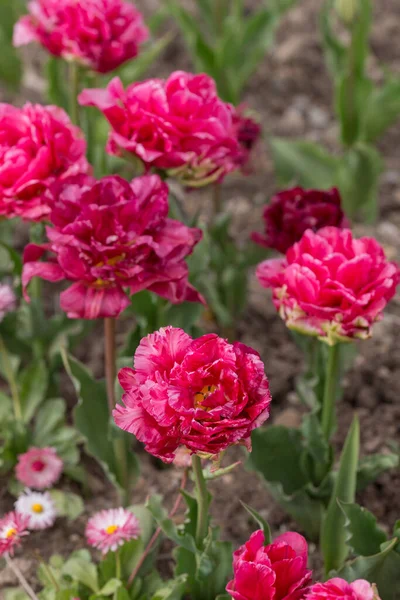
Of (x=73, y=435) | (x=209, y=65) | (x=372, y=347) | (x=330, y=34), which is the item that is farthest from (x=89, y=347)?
(x=330, y=34)

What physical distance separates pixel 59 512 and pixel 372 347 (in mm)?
804

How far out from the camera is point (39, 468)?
157 centimetres

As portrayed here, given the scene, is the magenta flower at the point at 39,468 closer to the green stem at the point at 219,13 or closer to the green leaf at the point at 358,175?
the green leaf at the point at 358,175

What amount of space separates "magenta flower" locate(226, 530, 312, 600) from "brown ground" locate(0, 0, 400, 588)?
1.90ft

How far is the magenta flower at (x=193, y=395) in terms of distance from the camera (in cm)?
97

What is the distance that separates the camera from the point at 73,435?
1704mm

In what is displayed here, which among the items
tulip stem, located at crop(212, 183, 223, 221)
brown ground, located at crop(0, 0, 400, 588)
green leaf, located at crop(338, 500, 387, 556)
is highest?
tulip stem, located at crop(212, 183, 223, 221)

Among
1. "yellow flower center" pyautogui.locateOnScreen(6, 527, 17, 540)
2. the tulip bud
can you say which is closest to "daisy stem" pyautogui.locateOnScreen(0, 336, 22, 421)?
"yellow flower center" pyautogui.locateOnScreen(6, 527, 17, 540)

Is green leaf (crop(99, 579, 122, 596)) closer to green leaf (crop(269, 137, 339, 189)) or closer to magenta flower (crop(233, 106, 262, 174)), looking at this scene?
magenta flower (crop(233, 106, 262, 174))

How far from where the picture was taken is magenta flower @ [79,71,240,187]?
1312mm

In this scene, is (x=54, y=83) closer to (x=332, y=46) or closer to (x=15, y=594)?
(x=332, y=46)

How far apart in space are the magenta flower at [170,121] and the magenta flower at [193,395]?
0.39 metres

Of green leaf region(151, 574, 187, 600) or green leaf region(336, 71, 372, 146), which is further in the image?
green leaf region(336, 71, 372, 146)

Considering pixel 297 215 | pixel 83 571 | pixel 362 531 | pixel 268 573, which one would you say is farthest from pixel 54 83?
pixel 268 573
